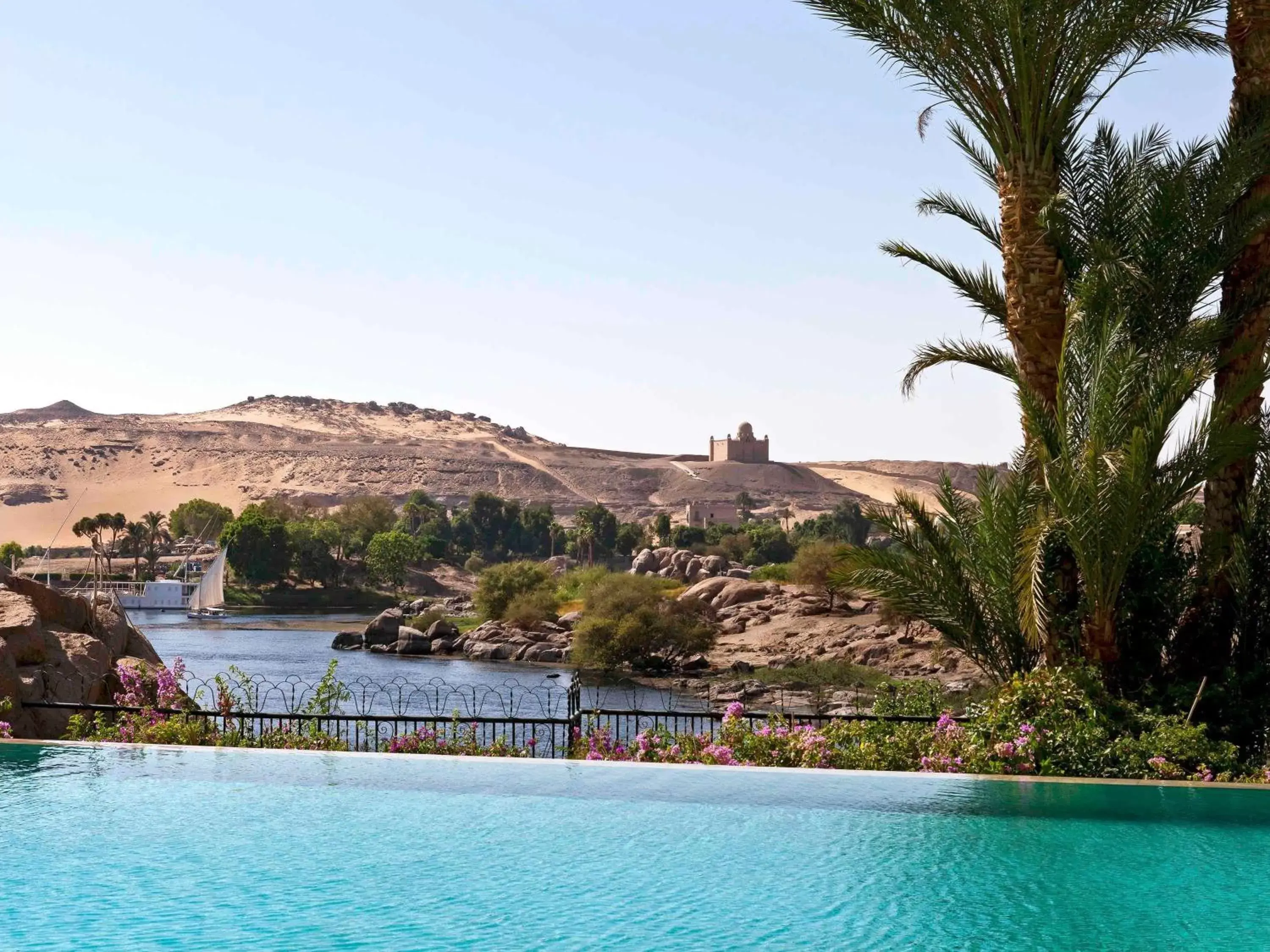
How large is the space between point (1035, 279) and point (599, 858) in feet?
18.5

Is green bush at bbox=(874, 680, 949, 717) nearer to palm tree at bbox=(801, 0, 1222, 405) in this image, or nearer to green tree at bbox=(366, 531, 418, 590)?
palm tree at bbox=(801, 0, 1222, 405)

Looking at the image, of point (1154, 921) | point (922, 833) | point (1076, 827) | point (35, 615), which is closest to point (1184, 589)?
point (1076, 827)

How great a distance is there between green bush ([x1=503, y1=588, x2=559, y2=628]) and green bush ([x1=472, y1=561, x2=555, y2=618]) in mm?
742

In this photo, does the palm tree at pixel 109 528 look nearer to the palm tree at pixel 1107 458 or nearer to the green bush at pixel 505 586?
the green bush at pixel 505 586

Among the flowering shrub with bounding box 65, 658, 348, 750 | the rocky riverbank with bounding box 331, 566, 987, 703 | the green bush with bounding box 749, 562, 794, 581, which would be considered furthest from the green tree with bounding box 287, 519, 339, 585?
the flowering shrub with bounding box 65, 658, 348, 750

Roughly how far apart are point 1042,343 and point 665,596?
1608 inches

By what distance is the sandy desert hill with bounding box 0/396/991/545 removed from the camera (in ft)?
454

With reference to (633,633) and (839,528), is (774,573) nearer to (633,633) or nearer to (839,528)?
(633,633)

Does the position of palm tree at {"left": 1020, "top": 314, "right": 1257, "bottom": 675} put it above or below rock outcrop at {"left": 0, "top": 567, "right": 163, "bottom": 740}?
above

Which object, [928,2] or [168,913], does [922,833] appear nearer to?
[168,913]

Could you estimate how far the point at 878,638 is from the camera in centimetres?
4347

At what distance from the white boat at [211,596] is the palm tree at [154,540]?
20.6m

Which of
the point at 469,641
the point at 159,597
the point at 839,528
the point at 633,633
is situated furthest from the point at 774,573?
the point at 159,597

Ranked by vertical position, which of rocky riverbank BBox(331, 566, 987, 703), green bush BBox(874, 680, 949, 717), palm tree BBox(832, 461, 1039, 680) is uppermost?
palm tree BBox(832, 461, 1039, 680)
